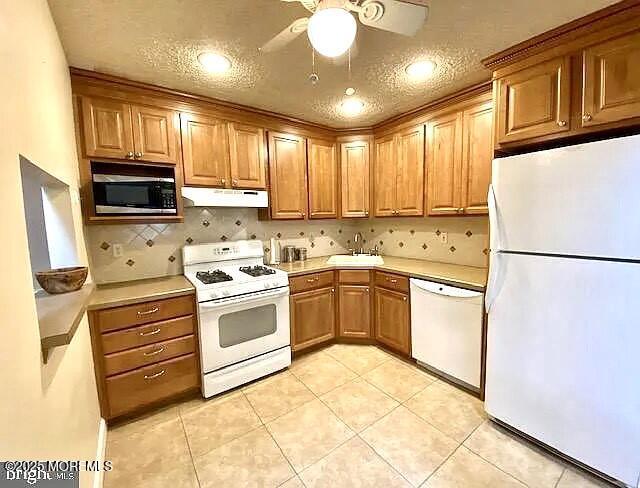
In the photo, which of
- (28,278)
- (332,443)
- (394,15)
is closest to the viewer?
(28,278)

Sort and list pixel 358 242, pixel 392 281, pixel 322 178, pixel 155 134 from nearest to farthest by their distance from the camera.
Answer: pixel 155 134 → pixel 392 281 → pixel 322 178 → pixel 358 242

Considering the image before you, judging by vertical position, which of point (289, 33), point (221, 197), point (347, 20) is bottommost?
point (221, 197)

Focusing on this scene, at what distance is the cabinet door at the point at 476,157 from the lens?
2229mm

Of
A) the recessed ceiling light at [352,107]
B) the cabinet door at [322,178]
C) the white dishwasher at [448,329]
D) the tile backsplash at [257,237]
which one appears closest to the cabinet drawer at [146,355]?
the tile backsplash at [257,237]

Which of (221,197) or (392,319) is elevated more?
(221,197)

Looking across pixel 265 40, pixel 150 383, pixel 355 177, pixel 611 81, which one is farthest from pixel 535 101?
pixel 150 383

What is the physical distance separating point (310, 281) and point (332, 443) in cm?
139

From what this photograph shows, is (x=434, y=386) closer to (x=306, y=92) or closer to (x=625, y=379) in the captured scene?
(x=625, y=379)

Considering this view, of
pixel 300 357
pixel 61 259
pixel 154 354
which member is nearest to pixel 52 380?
pixel 61 259

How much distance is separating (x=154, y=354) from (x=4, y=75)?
179 cm

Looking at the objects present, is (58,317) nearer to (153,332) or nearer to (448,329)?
(153,332)

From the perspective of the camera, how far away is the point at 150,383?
2.02m

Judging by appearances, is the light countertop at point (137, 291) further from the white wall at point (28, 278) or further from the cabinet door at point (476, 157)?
the cabinet door at point (476, 157)

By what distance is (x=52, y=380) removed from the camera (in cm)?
97
